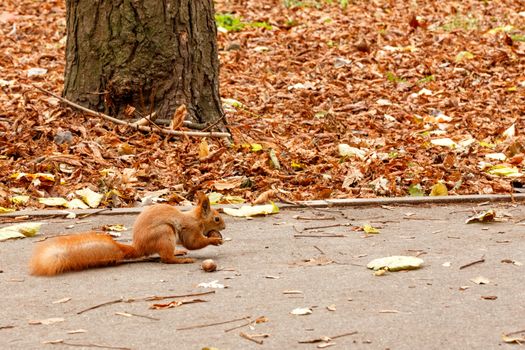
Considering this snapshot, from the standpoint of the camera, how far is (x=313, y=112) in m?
9.58

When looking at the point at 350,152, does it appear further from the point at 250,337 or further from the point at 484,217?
the point at 250,337

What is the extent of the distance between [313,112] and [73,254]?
201 inches

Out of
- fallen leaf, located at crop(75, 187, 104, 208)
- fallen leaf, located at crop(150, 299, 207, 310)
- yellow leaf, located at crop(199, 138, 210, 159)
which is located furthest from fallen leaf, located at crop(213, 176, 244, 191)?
fallen leaf, located at crop(150, 299, 207, 310)

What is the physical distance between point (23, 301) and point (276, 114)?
5.52 meters

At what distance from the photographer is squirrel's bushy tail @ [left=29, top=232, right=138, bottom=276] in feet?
15.9

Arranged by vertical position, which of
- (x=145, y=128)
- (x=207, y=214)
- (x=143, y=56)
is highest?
(x=143, y=56)

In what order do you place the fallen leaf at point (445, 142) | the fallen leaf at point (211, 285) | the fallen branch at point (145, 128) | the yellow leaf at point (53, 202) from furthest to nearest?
the fallen leaf at point (445, 142), the fallen branch at point (145, 128), the yellow leaf at point (53, 202), the fallen leaf at point (211, 285)

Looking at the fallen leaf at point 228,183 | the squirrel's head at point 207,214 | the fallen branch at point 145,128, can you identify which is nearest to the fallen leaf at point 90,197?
the fallen leaf at point 228,183

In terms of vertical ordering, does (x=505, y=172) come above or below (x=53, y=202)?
above

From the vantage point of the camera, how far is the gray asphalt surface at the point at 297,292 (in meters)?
3.77

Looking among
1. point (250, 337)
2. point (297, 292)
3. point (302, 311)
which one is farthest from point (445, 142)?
point (250, 337)

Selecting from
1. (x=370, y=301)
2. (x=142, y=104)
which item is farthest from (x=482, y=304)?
(x=142, y=104)

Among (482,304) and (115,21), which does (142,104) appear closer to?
(115,21)

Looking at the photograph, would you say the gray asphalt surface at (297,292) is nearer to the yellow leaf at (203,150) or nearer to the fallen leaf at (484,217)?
the fallen leaf at (484,217)
